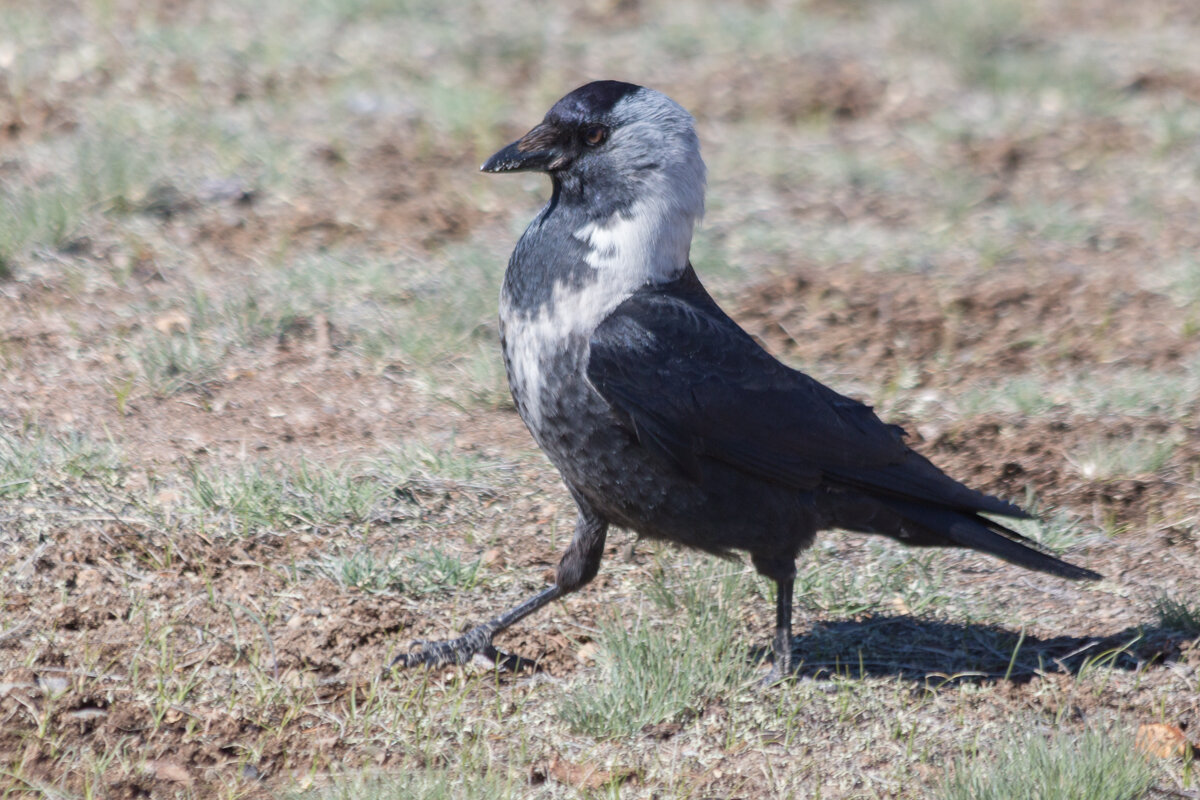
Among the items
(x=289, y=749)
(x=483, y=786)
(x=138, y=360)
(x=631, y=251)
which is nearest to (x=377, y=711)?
(x=289, y=749)

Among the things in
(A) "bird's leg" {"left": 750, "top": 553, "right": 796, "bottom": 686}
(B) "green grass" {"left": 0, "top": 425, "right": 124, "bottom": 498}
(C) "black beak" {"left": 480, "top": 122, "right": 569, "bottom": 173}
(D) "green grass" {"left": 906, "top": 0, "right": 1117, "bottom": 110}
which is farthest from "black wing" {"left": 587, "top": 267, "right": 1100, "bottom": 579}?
(D) "green grass" {"left": 906, "top": 0, "right": 1117, "bottom": 110}

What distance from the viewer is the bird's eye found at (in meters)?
3.69

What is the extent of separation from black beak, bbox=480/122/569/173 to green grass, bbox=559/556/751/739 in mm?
1141

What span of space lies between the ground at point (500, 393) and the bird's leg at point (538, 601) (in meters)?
0.07

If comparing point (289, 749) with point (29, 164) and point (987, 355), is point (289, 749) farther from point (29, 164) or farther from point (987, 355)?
point (29, 164)

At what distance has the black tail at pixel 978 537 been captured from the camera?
3.54 meters

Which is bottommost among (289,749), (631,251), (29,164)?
(289,749)

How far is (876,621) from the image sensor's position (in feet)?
12.8

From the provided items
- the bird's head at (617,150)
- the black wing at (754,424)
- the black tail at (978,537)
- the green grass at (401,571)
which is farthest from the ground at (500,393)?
the bird's head at (617,150)

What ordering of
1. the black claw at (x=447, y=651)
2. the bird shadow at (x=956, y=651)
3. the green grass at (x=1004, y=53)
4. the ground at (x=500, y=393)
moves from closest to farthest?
the ground at (x=500, y=393), the black claw at (x=447, y=651), the bird shadow at (x=956, y=651), the green grass at (x=1004, y=53)

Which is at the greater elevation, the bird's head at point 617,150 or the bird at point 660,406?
the bird's head at point 617,150

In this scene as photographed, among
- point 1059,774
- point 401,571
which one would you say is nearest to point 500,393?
point 401,571

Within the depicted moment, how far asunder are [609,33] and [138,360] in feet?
16.2

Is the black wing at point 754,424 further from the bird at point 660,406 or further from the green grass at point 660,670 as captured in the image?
the green grass at point 660,670
